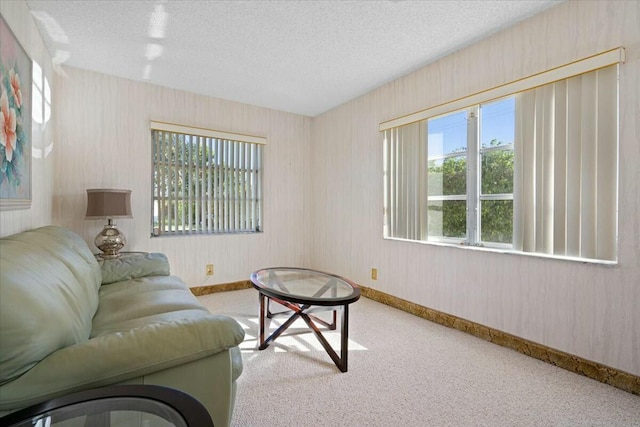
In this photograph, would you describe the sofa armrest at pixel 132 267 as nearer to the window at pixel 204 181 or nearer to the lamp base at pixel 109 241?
the lamp base at pixel 109 241

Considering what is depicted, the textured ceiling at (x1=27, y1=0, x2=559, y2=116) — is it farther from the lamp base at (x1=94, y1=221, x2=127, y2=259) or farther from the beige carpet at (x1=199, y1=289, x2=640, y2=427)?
the beige carpet at (x1=199, y1=289, x2=640, y2=427)

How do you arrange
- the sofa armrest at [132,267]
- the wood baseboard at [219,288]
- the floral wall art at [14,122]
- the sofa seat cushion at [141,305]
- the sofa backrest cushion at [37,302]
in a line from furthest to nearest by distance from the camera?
the wood baseboard at [219,288], the sofa armrest at [132,267], the floral wall art at [14,122], the sofa seat cushion at [141,305], the sofa backrest cushion at [37,302]

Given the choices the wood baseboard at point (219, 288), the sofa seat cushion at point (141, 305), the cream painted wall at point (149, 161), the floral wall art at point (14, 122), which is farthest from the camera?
the wood baseboard at point (219, 288)

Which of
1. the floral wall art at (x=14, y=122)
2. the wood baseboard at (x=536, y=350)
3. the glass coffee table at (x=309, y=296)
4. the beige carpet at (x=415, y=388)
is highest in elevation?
the floral wall art at (x=14, y=122)

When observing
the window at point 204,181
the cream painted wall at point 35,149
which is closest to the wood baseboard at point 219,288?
the window at point 204,181

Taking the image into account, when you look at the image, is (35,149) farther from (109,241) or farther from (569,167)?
(569,167)

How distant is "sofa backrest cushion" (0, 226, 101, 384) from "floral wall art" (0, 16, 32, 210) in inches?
17.3

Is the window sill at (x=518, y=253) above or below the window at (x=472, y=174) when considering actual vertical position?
below

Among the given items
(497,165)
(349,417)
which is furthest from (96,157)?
(497,165)

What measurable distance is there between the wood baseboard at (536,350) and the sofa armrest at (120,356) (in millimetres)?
2087

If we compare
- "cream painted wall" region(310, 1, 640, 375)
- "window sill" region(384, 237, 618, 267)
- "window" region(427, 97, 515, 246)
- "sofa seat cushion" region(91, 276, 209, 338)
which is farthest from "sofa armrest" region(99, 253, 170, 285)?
"window" region(427, 97, 515, 246)

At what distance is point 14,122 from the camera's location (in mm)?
1748

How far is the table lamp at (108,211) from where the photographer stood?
8.82 feet

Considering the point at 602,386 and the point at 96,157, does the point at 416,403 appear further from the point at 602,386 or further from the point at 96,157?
the point at 96,157
